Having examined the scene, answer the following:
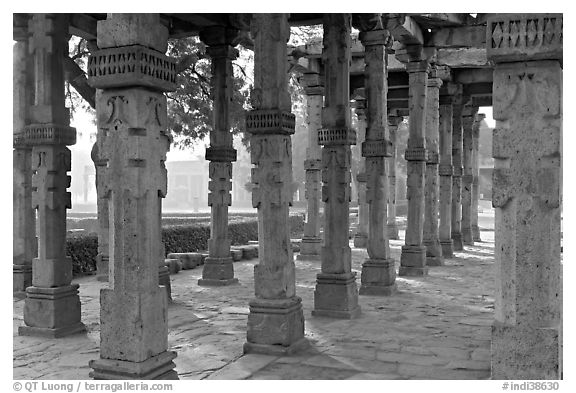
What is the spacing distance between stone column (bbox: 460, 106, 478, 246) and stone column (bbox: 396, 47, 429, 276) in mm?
7992

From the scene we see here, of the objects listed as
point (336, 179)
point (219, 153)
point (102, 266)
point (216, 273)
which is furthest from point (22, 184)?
point (336, 179)

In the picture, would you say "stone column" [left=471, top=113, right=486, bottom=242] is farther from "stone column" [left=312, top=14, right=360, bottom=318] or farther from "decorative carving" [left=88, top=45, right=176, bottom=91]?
"decorative carving" [left=88, top=45, right=176, bottom=91]

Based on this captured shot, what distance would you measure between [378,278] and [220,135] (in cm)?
413

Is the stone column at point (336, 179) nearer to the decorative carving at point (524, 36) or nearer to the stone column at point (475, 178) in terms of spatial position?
the decorative carving at point (524, 36)

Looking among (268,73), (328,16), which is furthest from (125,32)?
(328,16)

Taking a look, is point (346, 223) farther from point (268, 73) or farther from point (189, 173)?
point (189, 173)

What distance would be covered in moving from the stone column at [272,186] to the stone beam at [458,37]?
23.9 ft

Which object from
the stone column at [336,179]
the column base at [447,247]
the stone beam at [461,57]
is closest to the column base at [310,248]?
the column base at [447,247]

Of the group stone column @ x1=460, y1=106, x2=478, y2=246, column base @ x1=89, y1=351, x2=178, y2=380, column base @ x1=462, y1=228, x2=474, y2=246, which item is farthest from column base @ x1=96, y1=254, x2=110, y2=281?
column base @ x1=462, y1=228, x2=474, y2=246

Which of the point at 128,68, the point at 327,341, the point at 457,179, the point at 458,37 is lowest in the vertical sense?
the point at 327,341

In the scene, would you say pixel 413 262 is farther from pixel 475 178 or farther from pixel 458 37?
pixel 475 178

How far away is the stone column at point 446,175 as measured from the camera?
60.1 ft

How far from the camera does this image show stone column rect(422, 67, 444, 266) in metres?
16.0

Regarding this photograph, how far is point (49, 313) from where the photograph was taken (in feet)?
27.7
